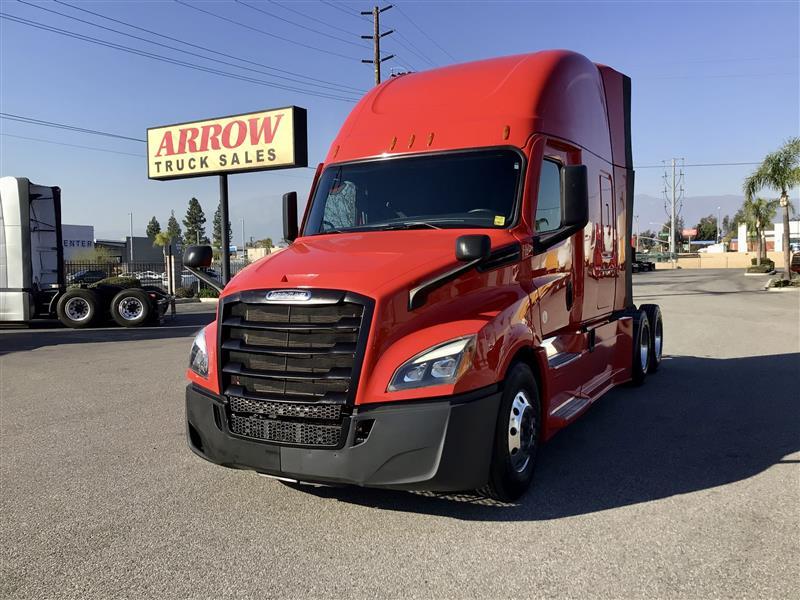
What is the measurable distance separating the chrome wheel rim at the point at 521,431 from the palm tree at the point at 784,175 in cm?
2996

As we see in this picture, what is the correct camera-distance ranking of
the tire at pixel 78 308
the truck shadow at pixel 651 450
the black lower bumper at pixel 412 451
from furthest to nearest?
the tire at pixel 78 308 < the truck shadow at pixel 651 450 < the black lower bumper at pixel 412 451

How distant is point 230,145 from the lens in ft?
79.2

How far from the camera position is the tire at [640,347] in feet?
25.7

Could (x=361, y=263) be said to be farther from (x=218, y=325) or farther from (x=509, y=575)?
(x=509, y=575)

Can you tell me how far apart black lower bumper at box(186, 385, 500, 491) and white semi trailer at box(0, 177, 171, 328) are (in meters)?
14.9

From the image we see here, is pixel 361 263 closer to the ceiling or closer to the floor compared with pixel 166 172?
closer to the floor

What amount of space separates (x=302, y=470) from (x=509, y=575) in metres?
1.27

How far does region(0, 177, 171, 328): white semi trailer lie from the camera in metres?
16.1

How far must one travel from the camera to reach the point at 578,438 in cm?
587

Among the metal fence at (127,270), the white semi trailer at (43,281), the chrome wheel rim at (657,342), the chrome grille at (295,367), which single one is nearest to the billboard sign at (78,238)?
the metal fence at (127,270)

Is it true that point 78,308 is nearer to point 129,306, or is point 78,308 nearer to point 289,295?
point 129,306

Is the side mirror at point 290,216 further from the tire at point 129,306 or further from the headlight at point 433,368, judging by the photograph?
the tire at point 129,306

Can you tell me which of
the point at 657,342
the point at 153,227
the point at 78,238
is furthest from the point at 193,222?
the point at 657,342

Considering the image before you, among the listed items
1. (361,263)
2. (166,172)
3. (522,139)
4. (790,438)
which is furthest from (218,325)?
(166,172)
